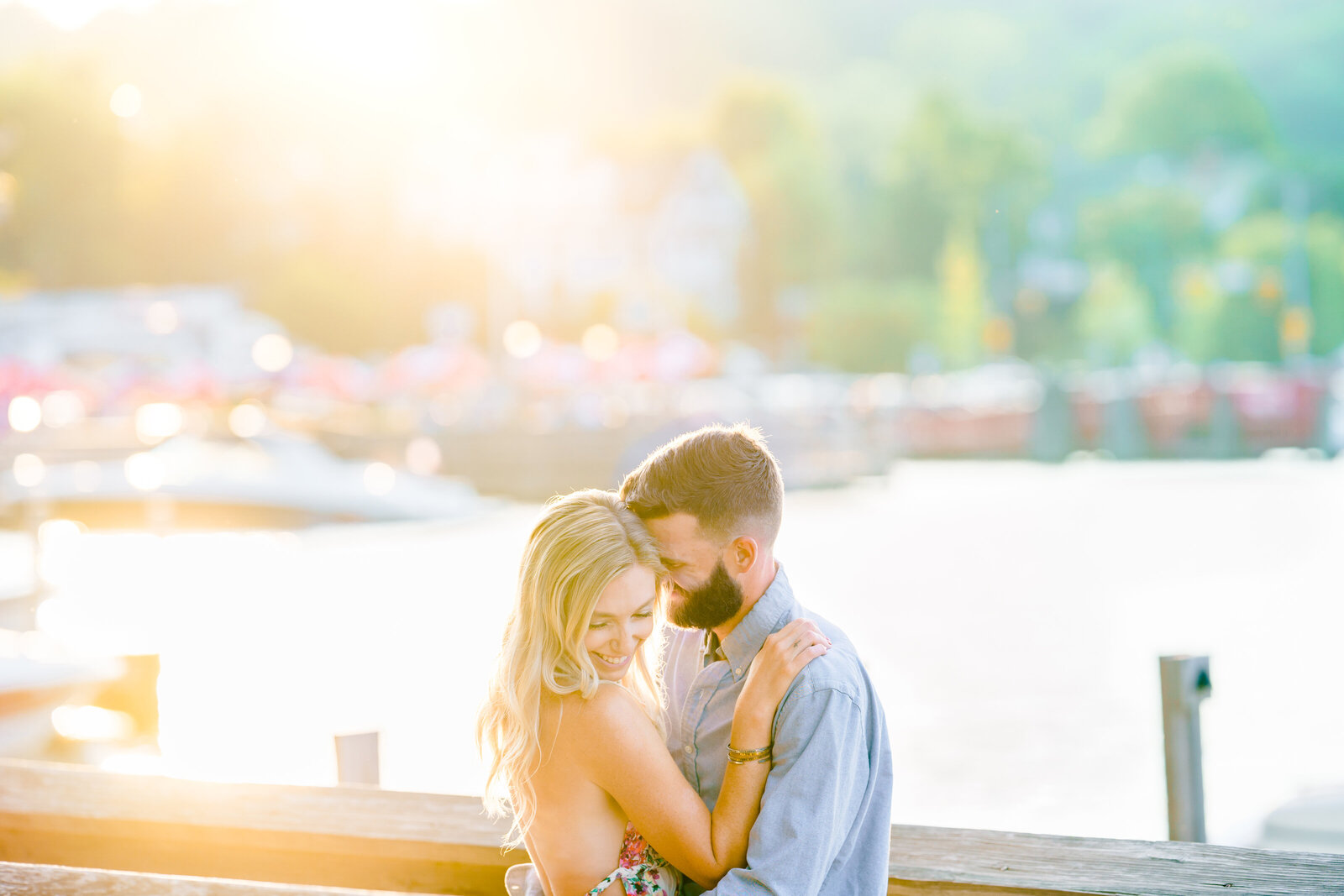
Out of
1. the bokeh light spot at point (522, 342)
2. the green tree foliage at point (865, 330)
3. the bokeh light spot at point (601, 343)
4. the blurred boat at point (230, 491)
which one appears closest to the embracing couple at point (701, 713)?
the blurred boat at point (230, 491)

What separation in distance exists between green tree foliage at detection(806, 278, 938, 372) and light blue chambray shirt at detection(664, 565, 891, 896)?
68149 millimetres

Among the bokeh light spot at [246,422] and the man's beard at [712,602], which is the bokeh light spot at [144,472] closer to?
the bokeh light spot at [246,422]

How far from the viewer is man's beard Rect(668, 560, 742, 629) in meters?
2.50

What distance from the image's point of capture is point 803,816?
2299 mm

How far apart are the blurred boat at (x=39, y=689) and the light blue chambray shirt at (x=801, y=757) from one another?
5.61m

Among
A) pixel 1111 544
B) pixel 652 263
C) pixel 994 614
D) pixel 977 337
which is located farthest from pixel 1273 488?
pixel 652 263

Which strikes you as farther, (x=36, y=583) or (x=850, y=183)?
(x=850, y=183)

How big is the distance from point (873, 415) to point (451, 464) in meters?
11.9

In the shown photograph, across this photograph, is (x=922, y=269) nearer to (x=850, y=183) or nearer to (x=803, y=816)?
(x=850, y=183)

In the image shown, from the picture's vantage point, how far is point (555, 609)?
244cm

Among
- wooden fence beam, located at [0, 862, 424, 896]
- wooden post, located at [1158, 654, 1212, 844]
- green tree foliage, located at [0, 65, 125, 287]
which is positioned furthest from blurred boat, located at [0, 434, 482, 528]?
green tree foliage, located at [0, 65, 125, 287]

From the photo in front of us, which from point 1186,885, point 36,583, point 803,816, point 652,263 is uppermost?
point 652,263

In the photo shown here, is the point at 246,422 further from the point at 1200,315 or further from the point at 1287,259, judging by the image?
the point at 1200,315

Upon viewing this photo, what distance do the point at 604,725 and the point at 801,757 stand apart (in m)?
0.34
